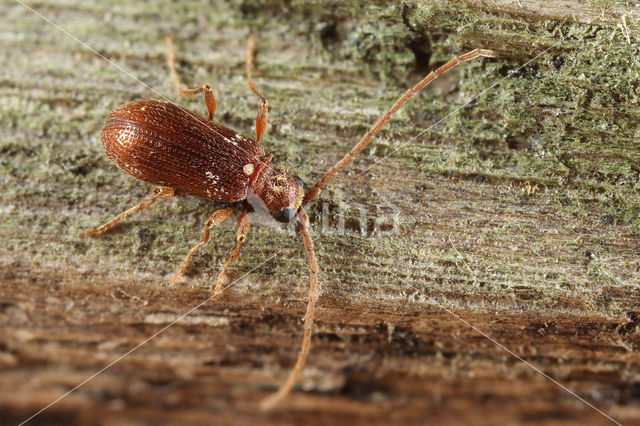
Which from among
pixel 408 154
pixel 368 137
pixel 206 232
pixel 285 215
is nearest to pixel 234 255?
pixel 206 232

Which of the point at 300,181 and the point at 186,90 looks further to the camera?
the point at 186,90

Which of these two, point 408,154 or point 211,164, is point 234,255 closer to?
point 211,164

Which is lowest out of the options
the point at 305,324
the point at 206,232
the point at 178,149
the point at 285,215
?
the point at 305,324

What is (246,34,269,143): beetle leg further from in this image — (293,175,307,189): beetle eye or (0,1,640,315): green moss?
(293,175,307,189): beetle eye

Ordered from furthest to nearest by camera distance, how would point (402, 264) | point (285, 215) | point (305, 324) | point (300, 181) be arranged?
point (300, 181) → point (285, 215) → point (402, 264) → point (305, 324)

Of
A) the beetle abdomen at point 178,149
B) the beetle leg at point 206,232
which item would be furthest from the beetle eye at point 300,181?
the beetle leg at point 206,232

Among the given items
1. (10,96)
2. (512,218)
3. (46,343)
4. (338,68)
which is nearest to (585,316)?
(512,218)

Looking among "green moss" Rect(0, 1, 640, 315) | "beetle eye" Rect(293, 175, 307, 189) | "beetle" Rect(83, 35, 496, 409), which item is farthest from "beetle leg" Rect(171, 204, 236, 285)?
"beetle eye" Rect(293, 175, 307, 189)

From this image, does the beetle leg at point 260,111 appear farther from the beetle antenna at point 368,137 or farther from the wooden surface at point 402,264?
the beetle antenna at point 368,137
